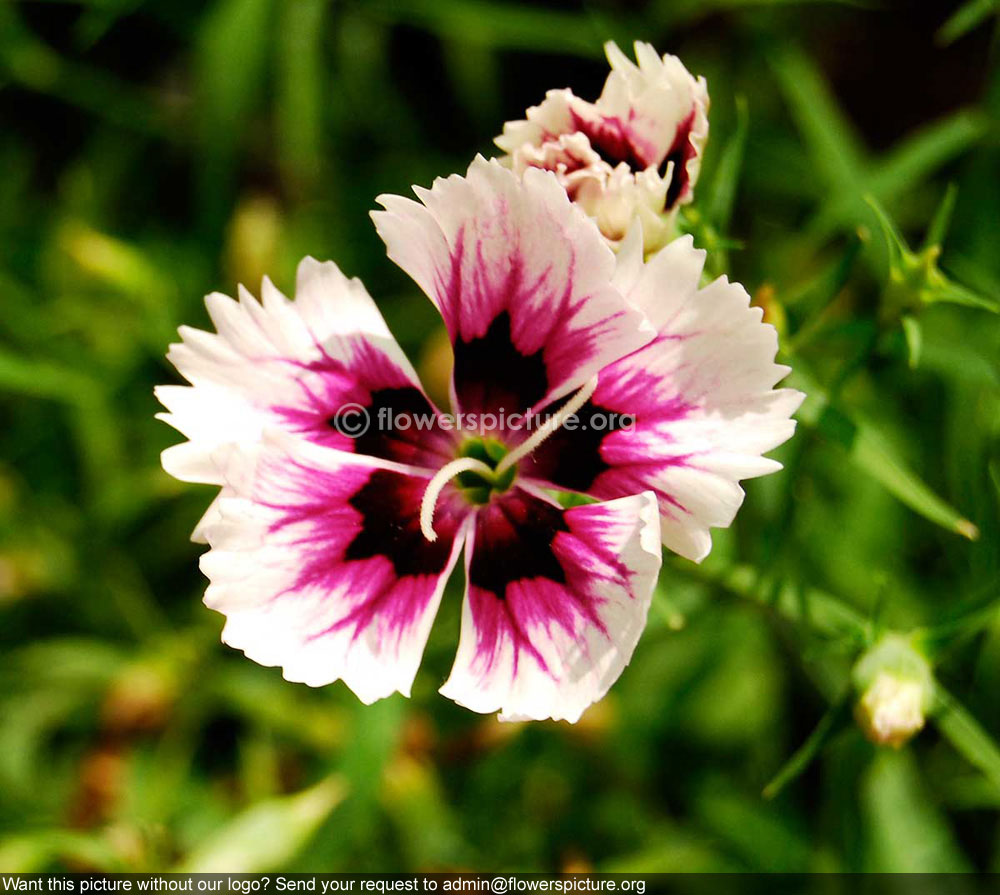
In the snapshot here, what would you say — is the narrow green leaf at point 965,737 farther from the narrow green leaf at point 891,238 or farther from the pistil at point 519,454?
the pistil at point 519,454

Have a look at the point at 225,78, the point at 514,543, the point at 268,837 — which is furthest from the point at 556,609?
the point at 225,78

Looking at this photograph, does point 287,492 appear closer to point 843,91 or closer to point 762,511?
point 762,511

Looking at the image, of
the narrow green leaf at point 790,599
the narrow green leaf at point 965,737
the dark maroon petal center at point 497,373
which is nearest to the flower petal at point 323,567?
the dark maroon petal center at point 497,373

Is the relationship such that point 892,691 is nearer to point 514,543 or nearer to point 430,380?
point 514,543

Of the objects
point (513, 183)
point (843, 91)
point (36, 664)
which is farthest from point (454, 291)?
point (843, 91)

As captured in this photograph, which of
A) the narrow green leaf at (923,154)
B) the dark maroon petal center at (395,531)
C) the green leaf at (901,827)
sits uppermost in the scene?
the dark maroon petal center at (395,531)

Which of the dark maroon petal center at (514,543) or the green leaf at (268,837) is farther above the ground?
the dark maroon petal center at (514,543)
